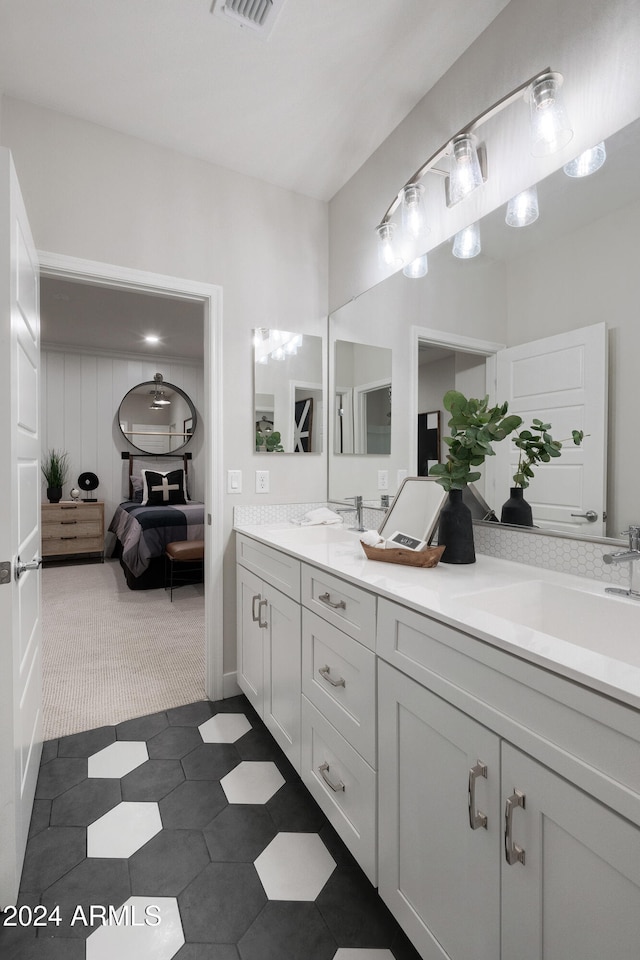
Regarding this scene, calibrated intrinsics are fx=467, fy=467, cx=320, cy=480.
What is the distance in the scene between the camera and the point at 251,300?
2.39m

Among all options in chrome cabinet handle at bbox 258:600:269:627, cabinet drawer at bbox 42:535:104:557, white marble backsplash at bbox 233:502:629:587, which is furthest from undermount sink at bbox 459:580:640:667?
cabinet drawer at bbox 42:535:104:557

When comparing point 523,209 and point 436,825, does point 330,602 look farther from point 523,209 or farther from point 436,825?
point 523,209

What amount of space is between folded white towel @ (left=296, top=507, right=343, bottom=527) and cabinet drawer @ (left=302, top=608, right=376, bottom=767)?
2.53 feet

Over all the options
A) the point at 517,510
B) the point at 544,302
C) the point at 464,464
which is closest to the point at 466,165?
the point at 544,302

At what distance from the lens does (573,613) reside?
1158mm

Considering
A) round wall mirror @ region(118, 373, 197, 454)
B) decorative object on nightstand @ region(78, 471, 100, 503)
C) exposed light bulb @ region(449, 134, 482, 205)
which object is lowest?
decorative object on nightstand @ region(78, 471, 100, 503)

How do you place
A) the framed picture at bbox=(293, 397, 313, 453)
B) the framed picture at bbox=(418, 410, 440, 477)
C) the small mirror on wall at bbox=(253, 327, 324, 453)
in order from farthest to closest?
the framed picture at bbox=(293, 397, 313, 453), the small mirror on wall at bbox=(253, 327, 324, 453), the framed picture at bbox=(418, 410, 440, 477)

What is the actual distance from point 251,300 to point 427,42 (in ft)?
3.98

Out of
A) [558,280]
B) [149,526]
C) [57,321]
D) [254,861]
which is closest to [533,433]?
[558,280]

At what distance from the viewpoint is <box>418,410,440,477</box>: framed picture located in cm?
183

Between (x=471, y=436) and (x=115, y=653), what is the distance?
2547mm

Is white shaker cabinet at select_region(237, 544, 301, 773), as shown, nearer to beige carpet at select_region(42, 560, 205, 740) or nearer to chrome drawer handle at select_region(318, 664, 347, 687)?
chrome drawer handle at select_region(318, 664, 347, 687)

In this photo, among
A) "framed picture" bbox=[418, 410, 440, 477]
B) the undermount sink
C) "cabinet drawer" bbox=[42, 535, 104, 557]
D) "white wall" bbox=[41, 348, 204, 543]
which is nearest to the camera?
the undermount sink

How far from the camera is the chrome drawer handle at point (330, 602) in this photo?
1.34 m
